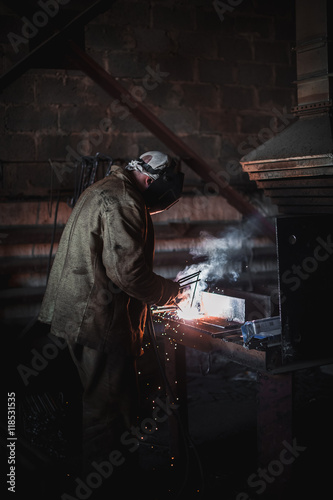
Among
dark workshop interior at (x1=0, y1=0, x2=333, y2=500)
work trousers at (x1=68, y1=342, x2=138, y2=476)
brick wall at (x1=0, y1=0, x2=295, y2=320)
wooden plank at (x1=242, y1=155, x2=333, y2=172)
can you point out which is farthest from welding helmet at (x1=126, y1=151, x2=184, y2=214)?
brick wall at (x1=0, y1=0, x2=295, y2=320)

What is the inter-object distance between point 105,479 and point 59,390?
1.62 m

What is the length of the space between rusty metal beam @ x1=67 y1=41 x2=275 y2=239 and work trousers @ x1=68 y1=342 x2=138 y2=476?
9.19ft

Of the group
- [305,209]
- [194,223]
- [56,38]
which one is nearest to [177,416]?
[305,209]

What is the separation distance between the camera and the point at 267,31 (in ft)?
22.0

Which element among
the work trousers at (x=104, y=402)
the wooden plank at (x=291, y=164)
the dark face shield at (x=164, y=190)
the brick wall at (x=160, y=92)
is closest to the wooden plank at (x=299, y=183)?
the wooden plank at (x=291, y=164)

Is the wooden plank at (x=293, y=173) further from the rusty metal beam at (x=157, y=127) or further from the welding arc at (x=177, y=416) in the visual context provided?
the rusty metal beam at (x=157, y=127)

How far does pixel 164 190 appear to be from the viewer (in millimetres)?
3463

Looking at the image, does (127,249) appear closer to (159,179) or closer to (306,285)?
(159,179)

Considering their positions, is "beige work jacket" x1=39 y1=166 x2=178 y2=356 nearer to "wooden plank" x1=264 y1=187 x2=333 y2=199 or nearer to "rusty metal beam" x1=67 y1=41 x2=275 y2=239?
"wooden plank" x1=264 y1=187 x2=333 y2=199

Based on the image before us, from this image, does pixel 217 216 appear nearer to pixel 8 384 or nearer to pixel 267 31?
pixel 267 31

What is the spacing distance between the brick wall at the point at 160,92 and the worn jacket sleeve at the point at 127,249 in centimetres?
268

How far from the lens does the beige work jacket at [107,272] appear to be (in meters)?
3.21

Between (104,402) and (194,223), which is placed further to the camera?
(194,223)

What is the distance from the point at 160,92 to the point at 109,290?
370 cm
